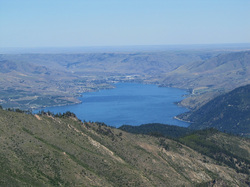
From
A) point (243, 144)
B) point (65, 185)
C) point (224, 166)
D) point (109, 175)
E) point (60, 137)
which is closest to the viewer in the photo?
point (65, 185)

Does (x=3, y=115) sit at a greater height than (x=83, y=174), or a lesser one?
greater

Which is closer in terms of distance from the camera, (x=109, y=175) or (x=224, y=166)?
(x=109, y=175)

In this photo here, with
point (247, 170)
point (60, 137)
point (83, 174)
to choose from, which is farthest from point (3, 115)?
point (247, 170)

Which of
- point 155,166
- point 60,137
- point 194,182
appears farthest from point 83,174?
point 194,182

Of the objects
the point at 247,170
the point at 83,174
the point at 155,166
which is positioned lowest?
the point at 247,170

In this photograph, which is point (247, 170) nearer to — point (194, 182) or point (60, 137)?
point (194, 182)

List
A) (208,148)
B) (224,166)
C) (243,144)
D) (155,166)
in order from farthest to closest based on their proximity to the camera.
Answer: (243,144) < (208,148) < (224,166) < (155,166)

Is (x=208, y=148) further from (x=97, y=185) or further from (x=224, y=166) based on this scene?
(x=97, y=185)
